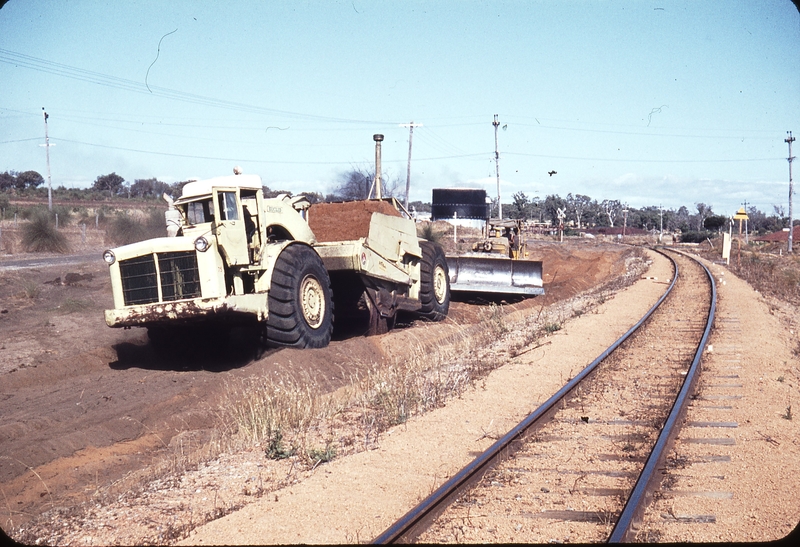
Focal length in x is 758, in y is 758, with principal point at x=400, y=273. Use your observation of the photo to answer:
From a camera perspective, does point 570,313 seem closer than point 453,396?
No

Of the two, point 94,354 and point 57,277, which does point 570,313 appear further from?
point 57,277

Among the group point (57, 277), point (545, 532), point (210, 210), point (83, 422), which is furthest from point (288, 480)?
point (57, 277)

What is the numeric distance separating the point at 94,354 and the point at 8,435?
14.7 ft

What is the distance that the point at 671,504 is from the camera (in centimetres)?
563

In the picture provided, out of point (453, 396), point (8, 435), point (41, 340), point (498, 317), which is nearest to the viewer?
point (8, 435)

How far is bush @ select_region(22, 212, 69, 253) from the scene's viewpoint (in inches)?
1218

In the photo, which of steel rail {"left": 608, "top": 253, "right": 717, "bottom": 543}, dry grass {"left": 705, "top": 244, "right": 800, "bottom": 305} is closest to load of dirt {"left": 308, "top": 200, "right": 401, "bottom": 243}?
steel rail {"left": 608, "top": 253, "right": 717, "bottom": 543}

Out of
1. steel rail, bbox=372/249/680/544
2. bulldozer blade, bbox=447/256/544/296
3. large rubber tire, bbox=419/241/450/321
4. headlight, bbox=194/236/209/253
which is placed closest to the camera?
steel rail, bbox=372/249/680/544

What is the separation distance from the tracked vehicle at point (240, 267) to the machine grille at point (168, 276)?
15 millimetres

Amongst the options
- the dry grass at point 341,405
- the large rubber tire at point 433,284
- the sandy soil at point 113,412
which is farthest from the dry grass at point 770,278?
the dry grass at point 341,405

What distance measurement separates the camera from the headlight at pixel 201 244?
10875mm

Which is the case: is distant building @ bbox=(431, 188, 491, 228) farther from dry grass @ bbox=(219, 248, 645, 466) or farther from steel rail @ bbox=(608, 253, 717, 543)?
steel rail @ bbox=(608, 253, 717, 543)

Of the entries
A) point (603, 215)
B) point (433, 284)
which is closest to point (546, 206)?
point (603, 215)

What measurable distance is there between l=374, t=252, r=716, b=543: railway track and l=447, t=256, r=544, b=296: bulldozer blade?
37.7 feet
